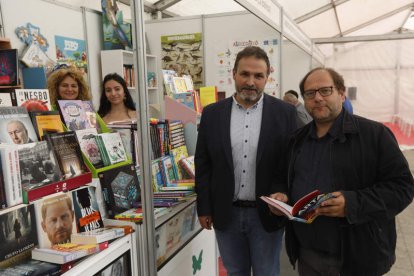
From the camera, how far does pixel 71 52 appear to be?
4305 mm

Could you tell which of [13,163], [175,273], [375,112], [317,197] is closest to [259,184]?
[317,197]

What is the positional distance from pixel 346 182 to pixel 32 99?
4.36ft

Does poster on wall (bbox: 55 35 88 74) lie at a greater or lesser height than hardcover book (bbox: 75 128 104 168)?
greater

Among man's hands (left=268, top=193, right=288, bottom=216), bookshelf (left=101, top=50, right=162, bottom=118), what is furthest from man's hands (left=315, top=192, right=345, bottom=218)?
bookshelf (left=101, top=50, right=162, bottom=118)

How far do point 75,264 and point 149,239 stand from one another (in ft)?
1.26

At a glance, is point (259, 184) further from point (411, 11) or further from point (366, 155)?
point (411, 11)

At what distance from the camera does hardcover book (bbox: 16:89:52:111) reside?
4.73ft

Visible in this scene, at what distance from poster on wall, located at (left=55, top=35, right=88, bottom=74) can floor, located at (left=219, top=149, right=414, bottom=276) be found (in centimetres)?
306

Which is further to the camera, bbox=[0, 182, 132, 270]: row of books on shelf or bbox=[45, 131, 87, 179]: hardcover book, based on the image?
bbox=[45, 131, 87, 179]: hardcover book

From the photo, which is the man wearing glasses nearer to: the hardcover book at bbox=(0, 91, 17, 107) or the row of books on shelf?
the row of books on shelf

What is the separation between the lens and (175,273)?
1.86 metres

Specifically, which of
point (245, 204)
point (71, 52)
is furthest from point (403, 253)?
point (71, 52)

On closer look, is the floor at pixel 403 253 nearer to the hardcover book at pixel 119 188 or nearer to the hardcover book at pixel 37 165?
the hardcover book at pixel 119 188

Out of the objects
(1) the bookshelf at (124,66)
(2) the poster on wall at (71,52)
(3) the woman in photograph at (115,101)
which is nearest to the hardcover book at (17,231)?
(3) the woman in photograph at (115,101)
